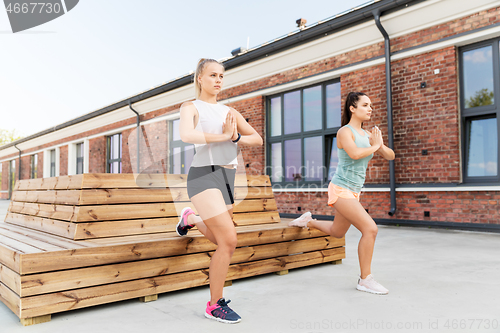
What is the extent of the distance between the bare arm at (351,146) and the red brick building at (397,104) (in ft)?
11.5

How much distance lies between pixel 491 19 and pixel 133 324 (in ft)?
23.8

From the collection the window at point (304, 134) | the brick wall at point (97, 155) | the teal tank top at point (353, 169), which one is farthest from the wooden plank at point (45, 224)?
the brick wall at point (97, 155)

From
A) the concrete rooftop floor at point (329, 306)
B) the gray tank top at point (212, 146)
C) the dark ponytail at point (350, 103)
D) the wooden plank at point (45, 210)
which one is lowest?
the concrete rooftop floor at point (329, 306)

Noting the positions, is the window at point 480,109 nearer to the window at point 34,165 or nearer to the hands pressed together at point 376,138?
the hands pressed together at point 376,138

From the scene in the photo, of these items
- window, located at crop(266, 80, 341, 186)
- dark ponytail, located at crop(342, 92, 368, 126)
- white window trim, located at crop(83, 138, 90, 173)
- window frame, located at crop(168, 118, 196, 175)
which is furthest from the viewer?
white window trim, located at crop(83, 138, 90, 173)

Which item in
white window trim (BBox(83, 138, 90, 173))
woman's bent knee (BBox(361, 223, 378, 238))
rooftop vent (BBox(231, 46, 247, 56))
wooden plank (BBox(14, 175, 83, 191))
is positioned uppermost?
rooftop vent (BBox(231, 46, 247, 56))

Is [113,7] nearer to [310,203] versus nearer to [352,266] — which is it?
[310,203]

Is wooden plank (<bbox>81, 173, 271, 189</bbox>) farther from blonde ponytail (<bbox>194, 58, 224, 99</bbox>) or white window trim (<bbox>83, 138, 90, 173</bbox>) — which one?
white window trim (<bbox>83, 138, 90, 173</bbox>)

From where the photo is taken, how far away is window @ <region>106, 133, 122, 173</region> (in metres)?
16.4

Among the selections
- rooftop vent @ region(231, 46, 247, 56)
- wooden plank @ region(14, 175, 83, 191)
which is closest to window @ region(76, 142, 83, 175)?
rooftop vent @ region(231, 46, 247, 56)

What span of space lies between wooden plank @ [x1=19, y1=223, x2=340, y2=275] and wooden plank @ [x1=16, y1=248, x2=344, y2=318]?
171mm

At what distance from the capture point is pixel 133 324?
7.35ft

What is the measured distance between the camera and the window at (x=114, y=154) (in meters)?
16.4

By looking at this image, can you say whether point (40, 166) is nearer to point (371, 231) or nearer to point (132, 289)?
point (132, 289)
